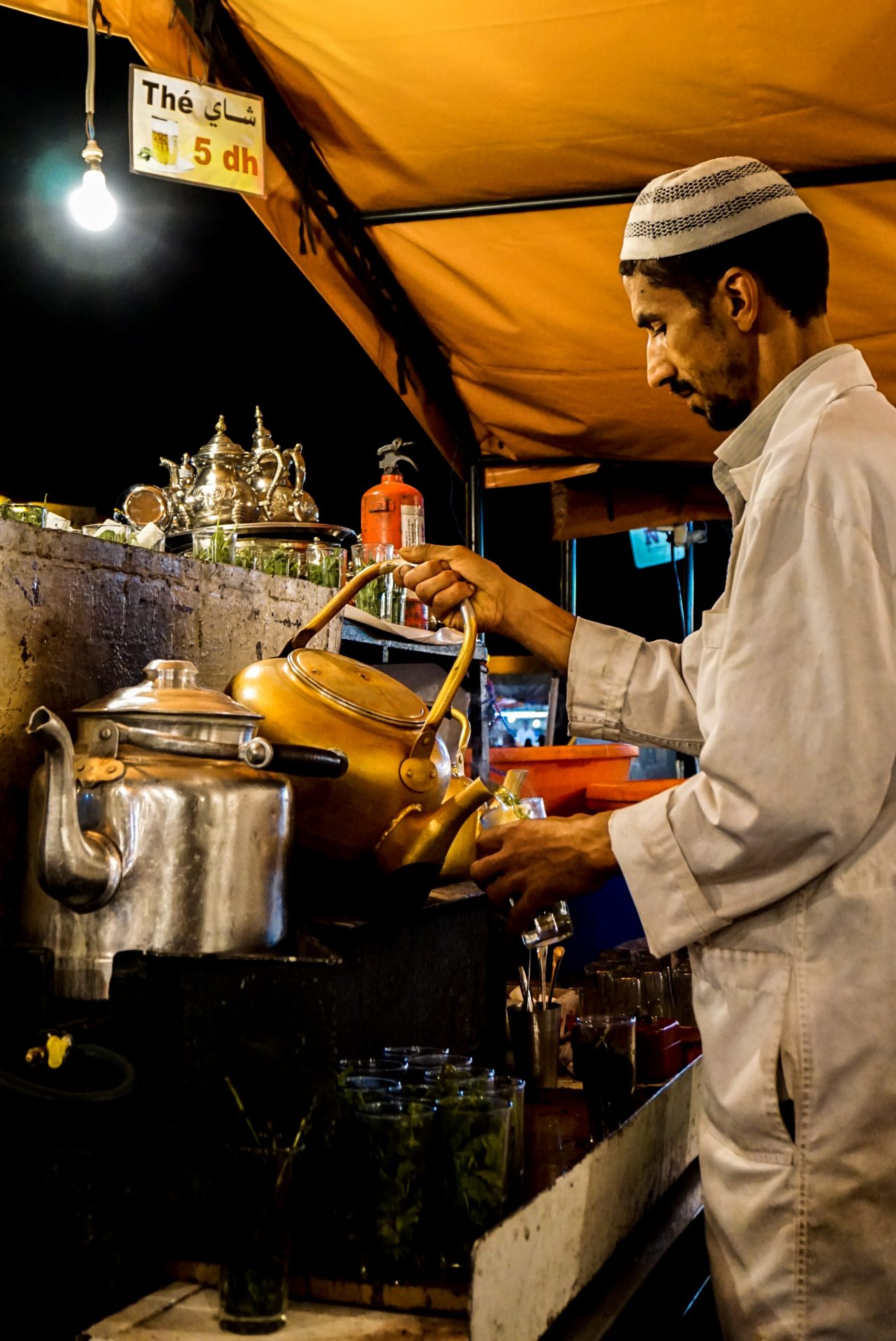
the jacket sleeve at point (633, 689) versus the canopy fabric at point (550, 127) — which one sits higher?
the canopy fabric at point (550, 127)

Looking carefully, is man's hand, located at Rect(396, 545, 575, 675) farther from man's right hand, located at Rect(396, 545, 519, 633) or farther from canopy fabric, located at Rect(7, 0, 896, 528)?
canopy fabric, located at Rect(7, 0, 896, 528)

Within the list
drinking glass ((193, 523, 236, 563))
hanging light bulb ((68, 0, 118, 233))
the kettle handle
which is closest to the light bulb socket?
hanging light bulb ((68, 0, 118, 233))

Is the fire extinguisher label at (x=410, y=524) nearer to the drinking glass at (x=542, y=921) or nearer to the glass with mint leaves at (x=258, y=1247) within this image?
the drinking glass at (x=542, y=921)

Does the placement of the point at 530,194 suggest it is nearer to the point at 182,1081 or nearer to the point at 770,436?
the point at 770,436

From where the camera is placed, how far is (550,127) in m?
3.22

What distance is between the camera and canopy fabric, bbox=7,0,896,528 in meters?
2.82

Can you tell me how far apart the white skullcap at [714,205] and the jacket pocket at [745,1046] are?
1041mm

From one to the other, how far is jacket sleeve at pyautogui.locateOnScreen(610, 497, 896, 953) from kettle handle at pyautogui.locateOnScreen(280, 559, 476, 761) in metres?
0.39

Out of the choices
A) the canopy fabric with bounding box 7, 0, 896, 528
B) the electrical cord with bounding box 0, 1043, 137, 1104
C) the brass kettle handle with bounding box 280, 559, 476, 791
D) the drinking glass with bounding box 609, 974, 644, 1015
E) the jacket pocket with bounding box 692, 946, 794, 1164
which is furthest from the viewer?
the canopy fabric with bounding box 7, 0, 896, 528

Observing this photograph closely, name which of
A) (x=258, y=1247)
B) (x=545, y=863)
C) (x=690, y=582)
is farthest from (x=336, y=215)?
(x=690, y=582)

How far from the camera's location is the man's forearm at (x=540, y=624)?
223 centimetres

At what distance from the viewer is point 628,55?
2896 mm

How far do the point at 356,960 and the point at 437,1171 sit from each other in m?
0.31

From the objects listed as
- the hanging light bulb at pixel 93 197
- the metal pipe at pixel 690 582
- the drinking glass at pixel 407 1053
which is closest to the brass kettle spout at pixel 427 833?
the drinking glass at pixel 407 1053
